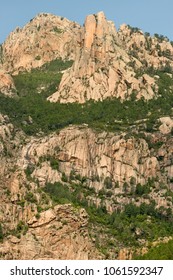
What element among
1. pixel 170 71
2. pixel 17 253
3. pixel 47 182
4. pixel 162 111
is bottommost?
pixel 17 253

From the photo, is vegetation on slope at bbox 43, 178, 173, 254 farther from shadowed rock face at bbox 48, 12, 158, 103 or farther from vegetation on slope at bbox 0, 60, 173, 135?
shadowed rock face at bbox 48, 12, 158, 103

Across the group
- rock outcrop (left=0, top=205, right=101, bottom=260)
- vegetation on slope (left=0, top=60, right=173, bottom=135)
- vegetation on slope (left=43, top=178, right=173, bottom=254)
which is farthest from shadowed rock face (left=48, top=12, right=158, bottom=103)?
rock outcrop (left=0, top=205, right=101, bottom=260)

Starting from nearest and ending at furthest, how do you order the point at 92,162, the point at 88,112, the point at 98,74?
1. the point at 92,162
2. the point at 88,112
3. the point at 98,74

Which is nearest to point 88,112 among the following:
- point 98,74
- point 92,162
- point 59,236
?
point 98,74

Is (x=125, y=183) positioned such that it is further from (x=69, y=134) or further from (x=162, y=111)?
(x=162, y=111)

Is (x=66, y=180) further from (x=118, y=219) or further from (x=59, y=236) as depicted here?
(x=59, y=236)

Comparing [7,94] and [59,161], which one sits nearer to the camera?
[59,161]

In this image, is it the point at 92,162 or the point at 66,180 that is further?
the point at 92,162

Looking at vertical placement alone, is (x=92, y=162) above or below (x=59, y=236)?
above

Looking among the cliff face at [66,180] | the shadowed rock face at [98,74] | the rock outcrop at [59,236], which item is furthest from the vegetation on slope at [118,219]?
the shadowed rock face at [98,74]

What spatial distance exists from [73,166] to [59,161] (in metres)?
2.42

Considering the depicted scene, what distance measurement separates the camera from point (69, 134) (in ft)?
465

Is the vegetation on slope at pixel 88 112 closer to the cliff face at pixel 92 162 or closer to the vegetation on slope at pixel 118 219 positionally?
the cliff face at pixel 92 162

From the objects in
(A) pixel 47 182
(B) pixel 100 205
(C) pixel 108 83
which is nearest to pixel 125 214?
(B) pixel 100 205
